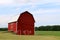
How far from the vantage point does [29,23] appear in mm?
51469

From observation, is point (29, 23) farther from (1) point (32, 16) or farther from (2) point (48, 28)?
(2) point (48, 28)

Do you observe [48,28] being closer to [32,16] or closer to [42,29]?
[42,29]

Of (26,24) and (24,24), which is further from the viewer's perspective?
(26,24)

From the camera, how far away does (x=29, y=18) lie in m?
51.5

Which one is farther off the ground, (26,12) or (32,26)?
(26,12)

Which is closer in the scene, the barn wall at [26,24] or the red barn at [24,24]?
the red barn at [24,24]

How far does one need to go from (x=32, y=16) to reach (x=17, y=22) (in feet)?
14.8

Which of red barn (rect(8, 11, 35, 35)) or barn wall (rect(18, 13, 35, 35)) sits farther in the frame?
barn wall (rect(18, 13, 35, 35))

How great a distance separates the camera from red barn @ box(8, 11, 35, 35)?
50.0 meters

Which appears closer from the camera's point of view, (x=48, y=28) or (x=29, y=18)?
(x=29, y=18)

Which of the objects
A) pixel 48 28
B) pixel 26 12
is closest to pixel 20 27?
pixel 26 12

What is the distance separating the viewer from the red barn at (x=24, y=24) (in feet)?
164

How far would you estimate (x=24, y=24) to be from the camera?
166 feet

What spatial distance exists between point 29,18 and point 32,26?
2.24 meters
